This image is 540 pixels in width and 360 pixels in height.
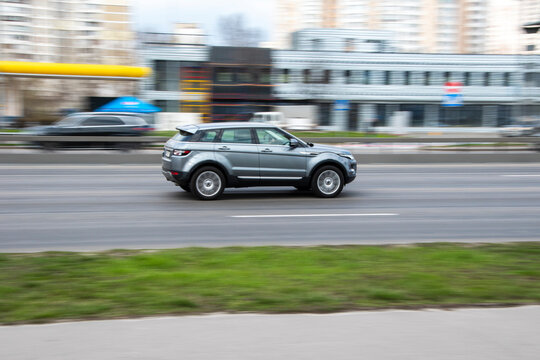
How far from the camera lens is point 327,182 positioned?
42.3 ft

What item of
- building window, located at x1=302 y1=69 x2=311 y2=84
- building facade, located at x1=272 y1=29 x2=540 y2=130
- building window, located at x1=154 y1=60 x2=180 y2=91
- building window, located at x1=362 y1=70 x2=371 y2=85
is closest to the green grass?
building window, located at x1=154 y1=60 x2=180 y2=91

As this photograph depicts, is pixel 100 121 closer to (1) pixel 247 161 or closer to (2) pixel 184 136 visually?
(2) pixel 184 136

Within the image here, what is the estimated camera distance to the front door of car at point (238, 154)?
1240 centimetres

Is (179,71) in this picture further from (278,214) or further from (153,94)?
(278,214)

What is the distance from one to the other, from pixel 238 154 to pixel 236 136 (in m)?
0.42

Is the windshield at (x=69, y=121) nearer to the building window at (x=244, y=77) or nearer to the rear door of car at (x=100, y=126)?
the rear door of car at (x=100, y=126)

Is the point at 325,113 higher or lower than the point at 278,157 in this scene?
higher

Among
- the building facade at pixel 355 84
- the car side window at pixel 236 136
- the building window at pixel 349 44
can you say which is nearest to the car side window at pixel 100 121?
the car side window at pixel 236 136

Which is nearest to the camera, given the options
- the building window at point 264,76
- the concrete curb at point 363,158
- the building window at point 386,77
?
the concrete curb at point 363,158

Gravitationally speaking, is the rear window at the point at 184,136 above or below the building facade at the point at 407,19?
below

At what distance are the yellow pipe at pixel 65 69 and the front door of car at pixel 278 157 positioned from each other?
1727 cm

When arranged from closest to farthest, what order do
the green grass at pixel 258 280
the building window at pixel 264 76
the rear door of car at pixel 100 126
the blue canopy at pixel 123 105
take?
1. the green grass at pixel 258 280
2. the rear door of car at pixel 100 126
3. the blue canopy at pixel 123 105
4. the building window at pixel 264 76

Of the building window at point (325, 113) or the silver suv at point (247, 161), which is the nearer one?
the silver suv at point (247, 161)

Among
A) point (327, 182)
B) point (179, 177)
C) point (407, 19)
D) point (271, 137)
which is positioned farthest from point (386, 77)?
point (407, 19)
